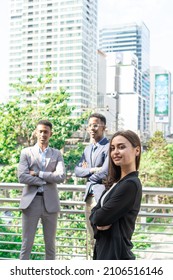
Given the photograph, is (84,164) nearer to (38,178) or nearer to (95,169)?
(95,169)

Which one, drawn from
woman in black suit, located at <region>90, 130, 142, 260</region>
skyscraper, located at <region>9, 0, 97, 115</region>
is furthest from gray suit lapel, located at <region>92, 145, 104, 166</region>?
skyscraper, located at <region>9, 0, 97, 115</region>

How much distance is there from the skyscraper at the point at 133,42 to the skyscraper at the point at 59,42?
26639 millimetres

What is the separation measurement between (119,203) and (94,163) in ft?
4.35

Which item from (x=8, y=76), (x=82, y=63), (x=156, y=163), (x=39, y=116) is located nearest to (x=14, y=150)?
(x=39, y=116)

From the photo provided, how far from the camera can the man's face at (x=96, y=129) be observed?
8.24 feet

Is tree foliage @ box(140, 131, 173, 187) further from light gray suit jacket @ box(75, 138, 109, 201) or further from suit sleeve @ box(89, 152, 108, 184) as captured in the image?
suit sleeve @ box(89, 152, 108, 184)

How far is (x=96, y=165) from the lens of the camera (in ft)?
8.20

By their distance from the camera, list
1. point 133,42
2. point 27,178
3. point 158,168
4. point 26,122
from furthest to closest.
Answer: point 133,42
point 158,168
point 26,122
point 27,178

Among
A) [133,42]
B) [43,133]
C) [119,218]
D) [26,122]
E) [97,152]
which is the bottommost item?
[119,218]

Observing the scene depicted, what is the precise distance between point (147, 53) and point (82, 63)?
1695 inches

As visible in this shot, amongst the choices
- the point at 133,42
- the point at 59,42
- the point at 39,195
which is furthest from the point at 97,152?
the point at 133,42

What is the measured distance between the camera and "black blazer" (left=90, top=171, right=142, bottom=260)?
3.90 ft

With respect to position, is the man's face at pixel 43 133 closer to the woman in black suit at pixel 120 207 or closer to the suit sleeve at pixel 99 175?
the suit sleeve at pixel 99 175
